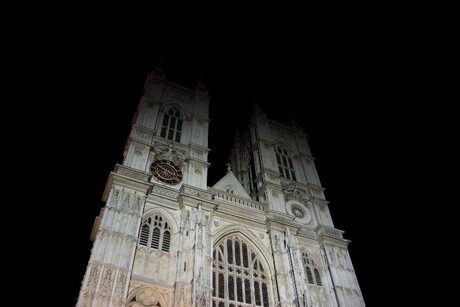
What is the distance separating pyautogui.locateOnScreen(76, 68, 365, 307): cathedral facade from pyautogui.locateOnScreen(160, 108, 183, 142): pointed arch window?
0.32 feet

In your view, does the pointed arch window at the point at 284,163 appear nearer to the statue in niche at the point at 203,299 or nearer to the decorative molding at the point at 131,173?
the decorative molding at the point at 131,173

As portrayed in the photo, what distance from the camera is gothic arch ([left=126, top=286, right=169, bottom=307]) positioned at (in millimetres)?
17312

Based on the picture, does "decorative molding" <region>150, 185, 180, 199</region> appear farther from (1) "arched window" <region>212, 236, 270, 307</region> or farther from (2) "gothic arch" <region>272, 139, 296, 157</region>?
(2) "gothic arch" <region>272, 139, 296, 157</region>

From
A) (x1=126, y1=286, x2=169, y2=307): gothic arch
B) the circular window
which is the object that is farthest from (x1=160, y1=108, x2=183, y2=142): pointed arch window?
(x1=126, y1=286, x2=169, y2=307): gothic arch

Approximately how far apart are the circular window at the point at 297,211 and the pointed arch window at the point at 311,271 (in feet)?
11.4

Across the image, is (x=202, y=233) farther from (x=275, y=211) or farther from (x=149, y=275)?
(x=275, y=211)

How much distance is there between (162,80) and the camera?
31172 mm

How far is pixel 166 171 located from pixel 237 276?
820 cm

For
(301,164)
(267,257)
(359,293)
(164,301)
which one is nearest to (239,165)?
(301,164)

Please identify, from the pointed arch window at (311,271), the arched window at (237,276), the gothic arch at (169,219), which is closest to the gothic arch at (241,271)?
the arched window at (237,276)

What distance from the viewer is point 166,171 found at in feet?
80.1

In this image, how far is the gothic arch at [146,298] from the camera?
682 inches

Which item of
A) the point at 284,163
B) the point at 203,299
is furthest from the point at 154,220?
the point at 284,163

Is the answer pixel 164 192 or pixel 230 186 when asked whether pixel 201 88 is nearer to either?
pixel 230 186
